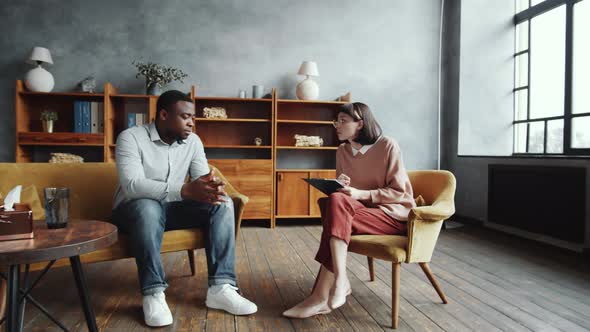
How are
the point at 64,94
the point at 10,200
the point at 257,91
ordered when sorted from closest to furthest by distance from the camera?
the point at 10,200 → the point at 64,94 → the point at 257,91

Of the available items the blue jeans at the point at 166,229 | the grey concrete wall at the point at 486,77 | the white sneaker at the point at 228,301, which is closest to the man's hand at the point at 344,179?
the blue jeans at the point at 166,229

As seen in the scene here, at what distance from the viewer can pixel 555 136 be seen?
4.16 m

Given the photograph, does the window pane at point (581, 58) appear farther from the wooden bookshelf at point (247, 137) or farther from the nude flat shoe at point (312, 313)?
the nude flat shoe at point (312, 313)

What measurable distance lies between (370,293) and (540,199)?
234 cm

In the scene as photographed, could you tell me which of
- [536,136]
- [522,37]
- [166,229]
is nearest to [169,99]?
[166,229]

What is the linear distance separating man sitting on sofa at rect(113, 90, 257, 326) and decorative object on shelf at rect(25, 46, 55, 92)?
2.64 metres

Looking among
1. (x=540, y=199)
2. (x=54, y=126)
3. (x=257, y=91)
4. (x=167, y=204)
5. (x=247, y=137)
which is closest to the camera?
(x=167, y=204)

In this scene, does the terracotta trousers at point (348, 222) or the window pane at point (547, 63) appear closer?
the terracotta trousers at point (348, 222)

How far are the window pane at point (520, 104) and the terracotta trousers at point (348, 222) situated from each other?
3.43 metres

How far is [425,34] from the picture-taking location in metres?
5.16

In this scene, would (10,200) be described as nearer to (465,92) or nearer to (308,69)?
(308,69)

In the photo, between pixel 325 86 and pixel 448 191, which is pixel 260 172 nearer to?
pixel 325 86

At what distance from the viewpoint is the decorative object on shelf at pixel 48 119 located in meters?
4.26

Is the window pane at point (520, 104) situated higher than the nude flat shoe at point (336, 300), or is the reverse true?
the window pane at point (520, 104)
